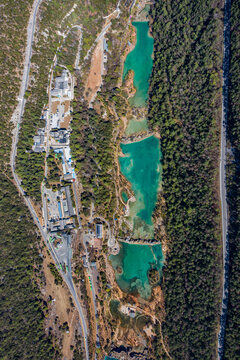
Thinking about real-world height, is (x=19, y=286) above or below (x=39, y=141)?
below

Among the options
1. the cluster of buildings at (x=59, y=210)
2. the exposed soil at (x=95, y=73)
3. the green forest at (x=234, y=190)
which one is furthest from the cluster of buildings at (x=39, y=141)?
the green forest at (x=234, y=190)

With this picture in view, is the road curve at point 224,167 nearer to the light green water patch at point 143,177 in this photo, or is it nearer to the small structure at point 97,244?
the light green water patch at point 143,177

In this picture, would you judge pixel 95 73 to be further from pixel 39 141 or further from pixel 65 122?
pixel 39 141

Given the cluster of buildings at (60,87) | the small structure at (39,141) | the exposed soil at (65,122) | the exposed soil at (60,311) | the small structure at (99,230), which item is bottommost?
the exposed soil at (60,311)

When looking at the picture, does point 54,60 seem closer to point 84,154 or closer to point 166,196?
point 84,154

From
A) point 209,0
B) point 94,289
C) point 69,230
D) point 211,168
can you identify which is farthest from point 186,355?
point 209,0

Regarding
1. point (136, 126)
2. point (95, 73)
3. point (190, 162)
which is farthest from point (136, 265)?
point (95, 73)
